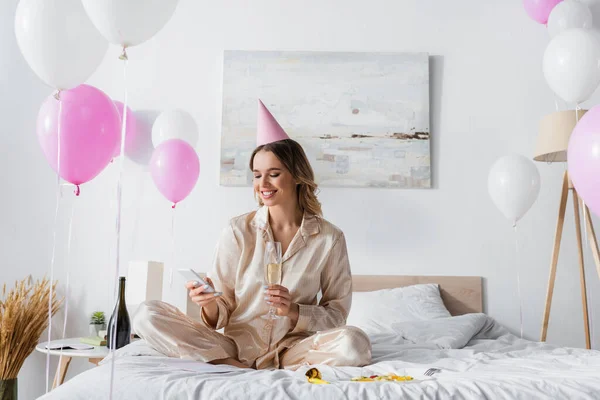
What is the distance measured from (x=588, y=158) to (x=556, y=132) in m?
1.15

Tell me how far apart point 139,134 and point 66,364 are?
4.10 ft

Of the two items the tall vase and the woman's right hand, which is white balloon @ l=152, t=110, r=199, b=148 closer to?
the woman's right hand

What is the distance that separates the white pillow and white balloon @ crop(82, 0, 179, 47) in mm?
1579

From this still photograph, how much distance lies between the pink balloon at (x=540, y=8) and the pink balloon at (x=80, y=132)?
2223 millimetres

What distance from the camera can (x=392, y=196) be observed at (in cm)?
315

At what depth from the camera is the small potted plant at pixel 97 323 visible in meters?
2.87

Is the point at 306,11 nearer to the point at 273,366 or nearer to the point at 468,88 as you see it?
the point at 468,88

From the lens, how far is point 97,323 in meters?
2.89

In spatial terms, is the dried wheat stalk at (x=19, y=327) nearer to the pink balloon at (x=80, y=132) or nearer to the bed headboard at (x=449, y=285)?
the pink balloon at (x=80, y=132)

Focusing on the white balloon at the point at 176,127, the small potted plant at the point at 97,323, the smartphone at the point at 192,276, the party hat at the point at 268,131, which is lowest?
the small potted plant at the point at 97,323

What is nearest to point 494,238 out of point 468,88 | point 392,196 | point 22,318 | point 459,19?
point 392,196

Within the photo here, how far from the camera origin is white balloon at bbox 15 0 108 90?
184 centimetres

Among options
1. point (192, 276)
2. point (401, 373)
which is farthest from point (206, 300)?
point (401, 373)

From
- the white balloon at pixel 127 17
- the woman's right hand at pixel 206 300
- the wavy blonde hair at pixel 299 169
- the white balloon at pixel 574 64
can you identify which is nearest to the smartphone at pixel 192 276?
the woman's right hand at pixel 206 300
